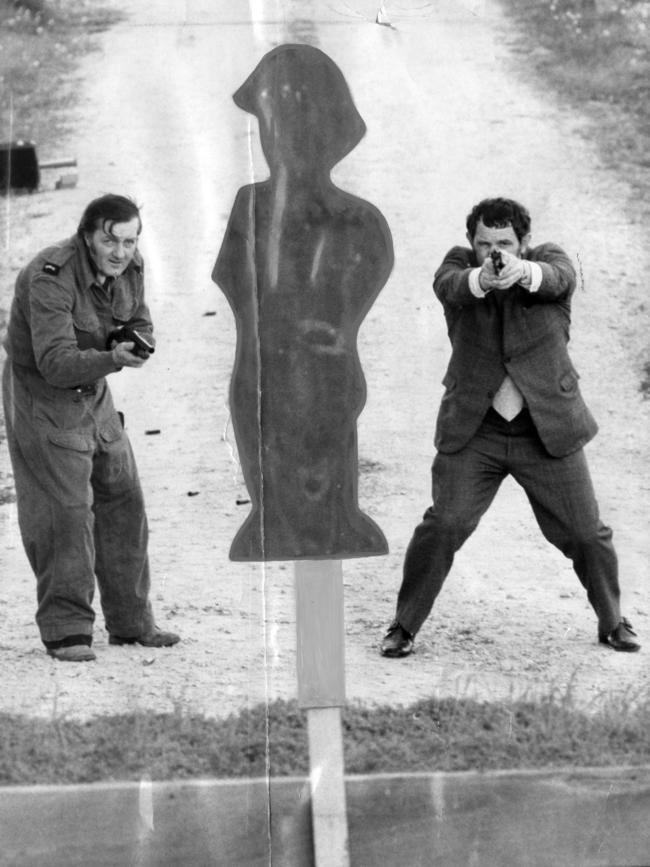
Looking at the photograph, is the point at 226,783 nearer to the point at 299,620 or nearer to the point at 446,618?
the point at 299,620

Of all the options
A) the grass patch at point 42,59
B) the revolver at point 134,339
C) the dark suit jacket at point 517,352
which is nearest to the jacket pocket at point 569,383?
the dark suit jacket at point 517,352

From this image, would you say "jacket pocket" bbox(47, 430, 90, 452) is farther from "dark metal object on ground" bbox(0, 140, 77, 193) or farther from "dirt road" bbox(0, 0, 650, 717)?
"dark metal object on ground" bbox(0, 140, 77, 193)

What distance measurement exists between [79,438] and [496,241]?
1.23 m

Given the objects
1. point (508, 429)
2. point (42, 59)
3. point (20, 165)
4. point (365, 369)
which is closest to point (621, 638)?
point (508, 429)

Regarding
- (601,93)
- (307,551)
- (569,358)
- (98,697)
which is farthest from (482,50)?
(98,697)

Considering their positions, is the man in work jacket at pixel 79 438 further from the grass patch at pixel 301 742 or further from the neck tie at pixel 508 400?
the neck tie at pixel 508 400

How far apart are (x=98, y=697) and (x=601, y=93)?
2.26m

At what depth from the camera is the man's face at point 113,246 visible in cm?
432

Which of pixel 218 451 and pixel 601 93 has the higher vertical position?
pixel 601 93

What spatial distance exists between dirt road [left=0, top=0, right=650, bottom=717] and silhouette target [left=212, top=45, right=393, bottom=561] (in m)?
0.26

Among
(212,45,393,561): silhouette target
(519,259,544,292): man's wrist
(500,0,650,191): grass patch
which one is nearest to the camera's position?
(212,45,393,561): silhouette target

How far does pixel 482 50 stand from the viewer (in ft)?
15.0

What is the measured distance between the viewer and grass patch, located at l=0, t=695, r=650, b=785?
4176 millimetres

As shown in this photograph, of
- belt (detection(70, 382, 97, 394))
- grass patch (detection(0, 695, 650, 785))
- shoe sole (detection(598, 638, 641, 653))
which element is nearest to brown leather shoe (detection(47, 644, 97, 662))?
grass patch (detection(0, 695, 650, 785))
